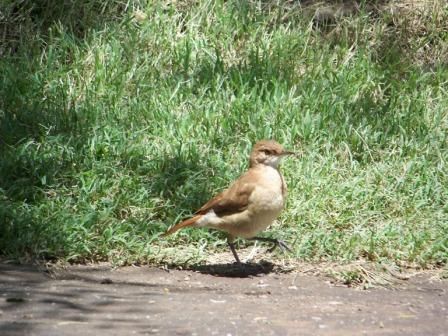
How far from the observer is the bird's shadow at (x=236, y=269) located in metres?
7.88

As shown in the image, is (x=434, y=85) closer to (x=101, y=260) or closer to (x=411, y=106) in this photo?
(x=411, y=106)

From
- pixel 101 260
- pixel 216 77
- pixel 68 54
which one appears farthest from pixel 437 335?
pixel 68 54

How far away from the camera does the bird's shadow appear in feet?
25.8

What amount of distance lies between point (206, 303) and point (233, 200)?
108cm

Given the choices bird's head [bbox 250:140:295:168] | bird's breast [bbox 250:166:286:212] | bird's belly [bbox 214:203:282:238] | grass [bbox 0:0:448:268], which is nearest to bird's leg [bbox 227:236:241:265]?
bird's belly [bbox 214:203:282:238]

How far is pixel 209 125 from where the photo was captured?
947 centimetres

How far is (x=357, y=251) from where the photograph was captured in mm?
8062

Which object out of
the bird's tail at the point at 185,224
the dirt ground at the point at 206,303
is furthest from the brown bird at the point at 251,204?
the dirt ground at the point at 206,303

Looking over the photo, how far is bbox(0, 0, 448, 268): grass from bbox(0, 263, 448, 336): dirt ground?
333 mm

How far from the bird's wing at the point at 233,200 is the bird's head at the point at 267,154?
23 centimetres

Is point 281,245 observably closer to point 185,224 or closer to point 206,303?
point 185,224

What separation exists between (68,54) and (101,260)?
313 cm

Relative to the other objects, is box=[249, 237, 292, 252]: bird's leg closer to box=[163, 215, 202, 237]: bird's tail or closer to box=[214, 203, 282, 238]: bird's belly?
box=[214, 203, 282, 238]: bird's belly

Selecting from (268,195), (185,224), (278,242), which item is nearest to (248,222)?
(268,195)
